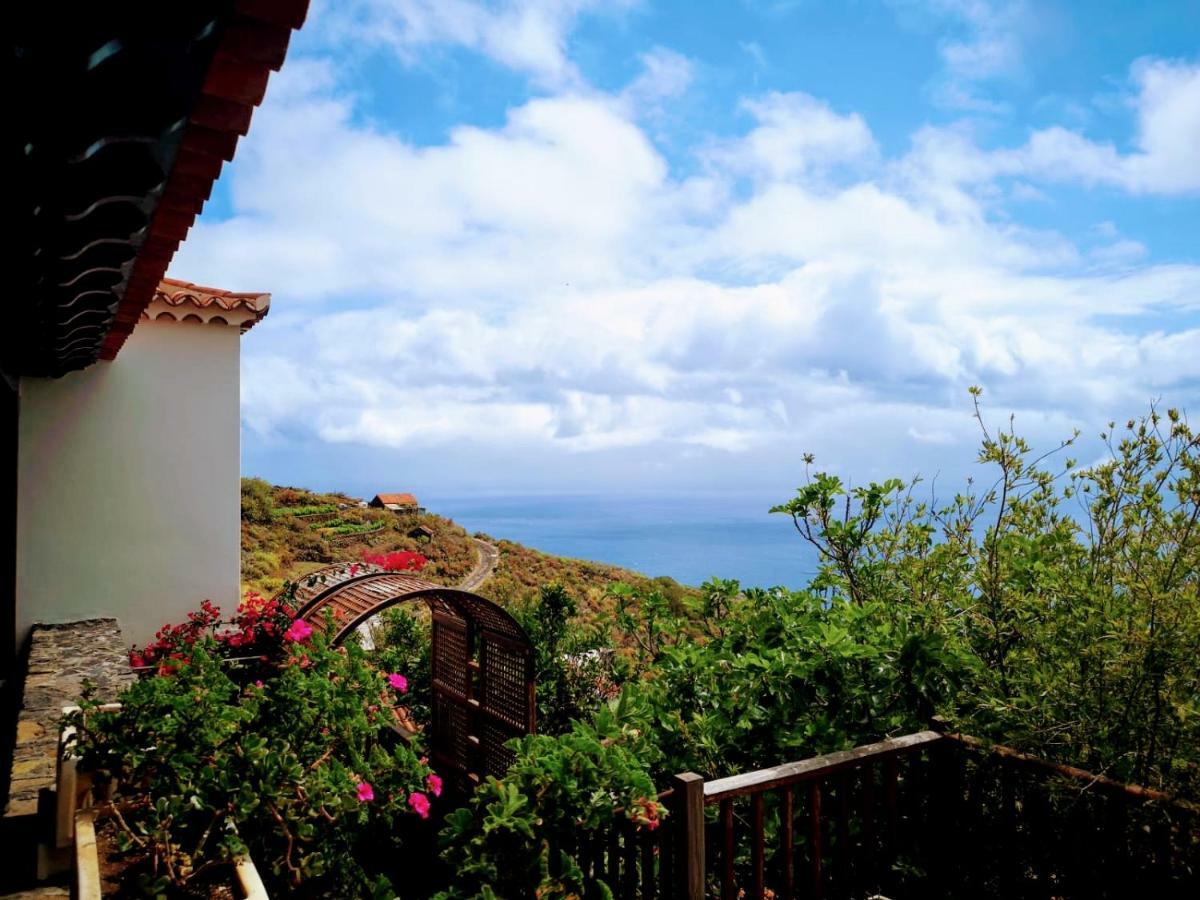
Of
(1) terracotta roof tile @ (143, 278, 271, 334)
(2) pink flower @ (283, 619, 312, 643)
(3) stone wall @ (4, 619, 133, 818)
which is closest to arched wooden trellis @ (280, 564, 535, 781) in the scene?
(2) pink flower @ (283, 619, 312, 643)

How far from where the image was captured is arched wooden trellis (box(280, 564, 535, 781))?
18.3 ft

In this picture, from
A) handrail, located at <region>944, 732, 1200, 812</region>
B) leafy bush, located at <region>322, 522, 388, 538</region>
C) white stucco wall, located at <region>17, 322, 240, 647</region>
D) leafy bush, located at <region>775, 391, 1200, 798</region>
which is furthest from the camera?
leafy bush, located at <region>322, 522, 388, 538</region>

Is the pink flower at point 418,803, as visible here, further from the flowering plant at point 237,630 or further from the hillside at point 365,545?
the hillside at point 365,545

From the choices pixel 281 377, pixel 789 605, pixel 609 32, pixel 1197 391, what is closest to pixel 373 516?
pixel 281 377

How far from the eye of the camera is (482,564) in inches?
784

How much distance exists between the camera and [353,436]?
1352 inches

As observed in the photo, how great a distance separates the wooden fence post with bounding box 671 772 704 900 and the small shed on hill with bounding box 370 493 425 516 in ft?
69.3

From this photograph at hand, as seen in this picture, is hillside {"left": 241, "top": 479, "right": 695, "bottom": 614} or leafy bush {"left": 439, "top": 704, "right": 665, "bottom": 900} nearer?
leafy bush {"left": 439, "top": 704, "right": 665, "bottom": 900}

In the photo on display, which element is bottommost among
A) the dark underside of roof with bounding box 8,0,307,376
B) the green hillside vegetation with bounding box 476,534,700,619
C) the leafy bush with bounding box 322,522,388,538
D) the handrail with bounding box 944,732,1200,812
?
the green hillside vegetation with bounding box 476,534,700,619

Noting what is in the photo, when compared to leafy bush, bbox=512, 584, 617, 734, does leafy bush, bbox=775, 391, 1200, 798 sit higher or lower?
higher

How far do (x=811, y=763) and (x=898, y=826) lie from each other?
31.0 inches

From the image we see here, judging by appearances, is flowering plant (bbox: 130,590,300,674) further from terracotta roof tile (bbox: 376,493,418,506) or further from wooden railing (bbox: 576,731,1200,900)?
terracotta roof tile (bbox: 376,493,418,506)

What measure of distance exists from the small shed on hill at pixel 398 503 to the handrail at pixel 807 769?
68.7 ft

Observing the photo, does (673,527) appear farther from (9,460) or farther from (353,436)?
(9,460)
